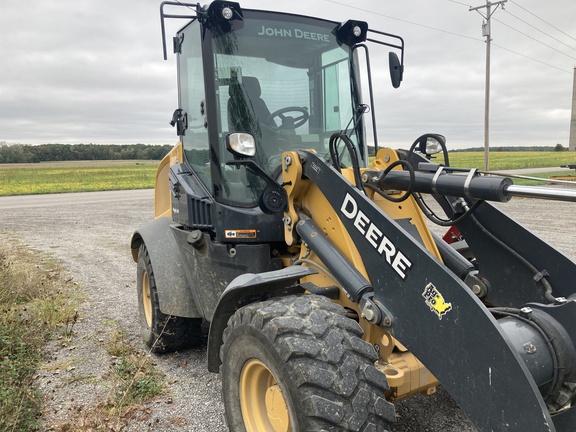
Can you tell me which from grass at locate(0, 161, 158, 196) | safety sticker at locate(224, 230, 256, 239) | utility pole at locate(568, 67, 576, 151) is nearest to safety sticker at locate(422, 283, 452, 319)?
safety sticker at locate(224, 230, 256, 239)

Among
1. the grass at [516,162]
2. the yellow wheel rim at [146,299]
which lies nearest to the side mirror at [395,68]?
the yellow wheel rim at [146,299]

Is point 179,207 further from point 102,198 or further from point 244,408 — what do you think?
point 102,198

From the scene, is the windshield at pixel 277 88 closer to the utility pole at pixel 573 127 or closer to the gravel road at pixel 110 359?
the gravel road at pixel 110 359

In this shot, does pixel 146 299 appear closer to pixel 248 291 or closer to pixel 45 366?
pixel 45 366

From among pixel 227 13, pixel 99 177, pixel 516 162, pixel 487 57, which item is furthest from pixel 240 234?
pixel 516 162

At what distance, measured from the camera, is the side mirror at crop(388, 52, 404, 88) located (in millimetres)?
4094

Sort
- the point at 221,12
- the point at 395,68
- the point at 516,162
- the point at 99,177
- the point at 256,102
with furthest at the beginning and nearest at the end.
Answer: the point at 516,162, the point at 99,177, the point at 395,68, the point at 256,102, the point at 221,12

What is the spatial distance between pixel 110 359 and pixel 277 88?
2.97 meters

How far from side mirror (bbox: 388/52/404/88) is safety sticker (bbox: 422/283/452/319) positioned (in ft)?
7.94

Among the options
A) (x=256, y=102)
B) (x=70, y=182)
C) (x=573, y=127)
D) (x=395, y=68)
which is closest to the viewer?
(x=256, y=102)

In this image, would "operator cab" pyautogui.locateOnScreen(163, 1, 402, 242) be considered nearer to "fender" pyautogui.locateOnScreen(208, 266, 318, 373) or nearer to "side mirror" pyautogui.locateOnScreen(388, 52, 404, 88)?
"side mirror" pyautogui.locateOnScreen(388, 52, 404, 88)

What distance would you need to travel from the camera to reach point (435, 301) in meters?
2.21

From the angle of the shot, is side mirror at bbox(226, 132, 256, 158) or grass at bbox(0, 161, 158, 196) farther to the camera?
grass at bbox(0, 161, 158, 196)

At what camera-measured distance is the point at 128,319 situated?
18.9ft
